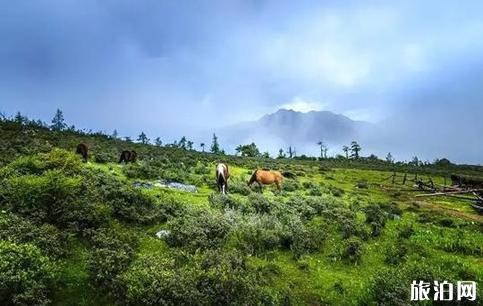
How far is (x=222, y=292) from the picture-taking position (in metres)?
15.9

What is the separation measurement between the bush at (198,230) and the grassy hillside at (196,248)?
49 millimetres

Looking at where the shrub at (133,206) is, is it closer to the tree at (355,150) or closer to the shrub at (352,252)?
the shrub at (352,252)

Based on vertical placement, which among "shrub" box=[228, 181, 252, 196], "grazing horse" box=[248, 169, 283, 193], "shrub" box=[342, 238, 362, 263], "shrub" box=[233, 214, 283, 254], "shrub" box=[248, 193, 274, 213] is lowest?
"shrub" box=[342, 238, 362, 263]

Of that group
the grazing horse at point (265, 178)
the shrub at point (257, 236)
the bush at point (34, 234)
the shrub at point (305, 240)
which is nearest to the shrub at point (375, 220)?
the shrub at point (305, 240)

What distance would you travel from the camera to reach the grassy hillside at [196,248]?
15.8 meters

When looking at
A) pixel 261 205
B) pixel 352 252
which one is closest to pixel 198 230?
pixel 352 252

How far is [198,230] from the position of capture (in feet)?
68.9

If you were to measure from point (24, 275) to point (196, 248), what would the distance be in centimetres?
684

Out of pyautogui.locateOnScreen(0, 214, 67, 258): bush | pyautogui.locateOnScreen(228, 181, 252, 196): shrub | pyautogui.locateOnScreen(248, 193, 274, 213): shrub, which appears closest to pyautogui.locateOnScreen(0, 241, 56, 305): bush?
pyautogui.locateOnScreen(0, 214, 67, 258): bush

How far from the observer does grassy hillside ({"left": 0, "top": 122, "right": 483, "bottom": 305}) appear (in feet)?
52.0

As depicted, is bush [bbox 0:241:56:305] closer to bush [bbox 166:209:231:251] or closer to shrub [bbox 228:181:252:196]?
bush [bbox 166:209:231:251]

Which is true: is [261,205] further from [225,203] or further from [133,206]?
[133,206]

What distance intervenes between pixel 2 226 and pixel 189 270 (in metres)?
7.51

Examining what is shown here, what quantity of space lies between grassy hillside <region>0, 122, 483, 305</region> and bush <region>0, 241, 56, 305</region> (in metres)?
0.03
